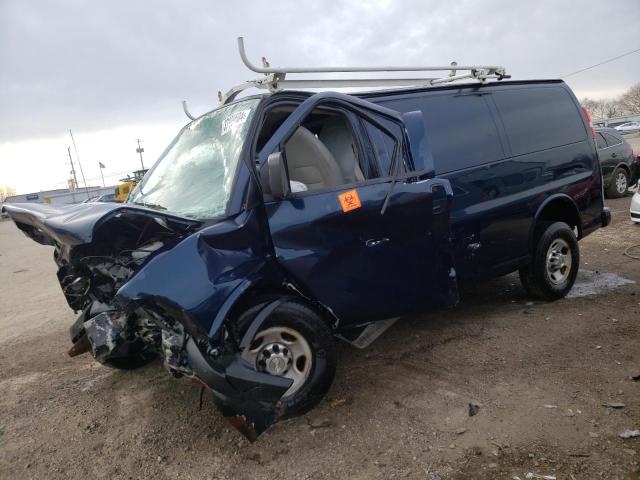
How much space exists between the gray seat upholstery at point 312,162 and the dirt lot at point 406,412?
60.0 inches

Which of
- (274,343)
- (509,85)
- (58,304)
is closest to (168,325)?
(274,343)

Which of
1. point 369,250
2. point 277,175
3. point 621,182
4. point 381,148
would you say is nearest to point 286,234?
point 277,175

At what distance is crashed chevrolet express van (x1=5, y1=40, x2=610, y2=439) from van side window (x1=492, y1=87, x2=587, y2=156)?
0.19 ft

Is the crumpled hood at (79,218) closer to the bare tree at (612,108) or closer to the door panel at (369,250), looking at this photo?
the door panel at (369,250)

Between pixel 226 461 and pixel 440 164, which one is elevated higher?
pixel 440 164

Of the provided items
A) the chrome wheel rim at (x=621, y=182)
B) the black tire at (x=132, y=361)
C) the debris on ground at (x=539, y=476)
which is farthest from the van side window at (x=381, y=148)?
the chrome wheel rim at (x=621, y=182)

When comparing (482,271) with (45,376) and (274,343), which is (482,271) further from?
(45,376)

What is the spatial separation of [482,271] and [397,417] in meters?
1.86

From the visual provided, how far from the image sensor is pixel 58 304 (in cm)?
707

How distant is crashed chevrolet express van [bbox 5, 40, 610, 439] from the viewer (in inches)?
103

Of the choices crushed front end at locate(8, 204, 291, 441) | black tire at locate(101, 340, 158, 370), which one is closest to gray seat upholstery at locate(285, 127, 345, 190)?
crushed front end at locate(8, 204, 291, 441)

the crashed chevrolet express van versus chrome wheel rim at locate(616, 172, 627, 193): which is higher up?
the crashed chevrolet express van

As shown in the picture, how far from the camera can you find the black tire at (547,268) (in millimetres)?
4773

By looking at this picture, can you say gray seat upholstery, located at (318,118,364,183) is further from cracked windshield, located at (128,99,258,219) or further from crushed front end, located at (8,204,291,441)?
crushed front end, located at (8,204,291,441)
